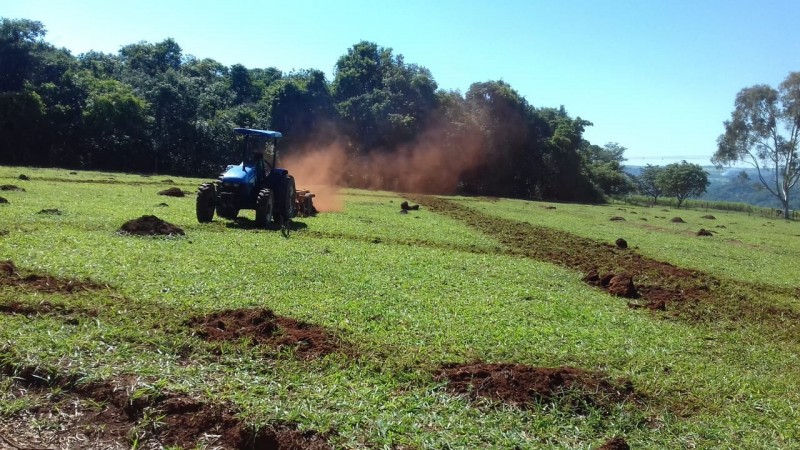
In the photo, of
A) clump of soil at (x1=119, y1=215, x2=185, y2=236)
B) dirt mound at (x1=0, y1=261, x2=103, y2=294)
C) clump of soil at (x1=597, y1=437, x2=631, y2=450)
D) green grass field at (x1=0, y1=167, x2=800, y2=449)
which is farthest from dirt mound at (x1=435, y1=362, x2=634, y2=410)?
clump of soil at (x1=119, y1=215, x2=185, y2=236)

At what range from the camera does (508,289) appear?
36.1ft

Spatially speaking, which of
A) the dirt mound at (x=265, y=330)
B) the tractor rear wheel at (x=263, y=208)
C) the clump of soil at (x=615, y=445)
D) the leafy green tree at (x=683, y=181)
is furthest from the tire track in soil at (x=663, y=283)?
the leafy green tree at (x=683, y=181)

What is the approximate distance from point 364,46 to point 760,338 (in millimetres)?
53608

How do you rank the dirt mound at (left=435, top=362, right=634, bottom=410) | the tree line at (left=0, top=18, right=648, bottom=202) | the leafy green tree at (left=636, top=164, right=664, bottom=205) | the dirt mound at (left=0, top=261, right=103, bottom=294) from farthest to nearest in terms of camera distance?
the leafy green tree at (left=636, top=164, right=664, bottom=205), the tree line at (left=0, top=18, right=648, bottom=202), the dirt mound at (left=0, top=261, right=103, bottom=294), the dirt mound at (left=435, top=362, right=634, bottom=410)

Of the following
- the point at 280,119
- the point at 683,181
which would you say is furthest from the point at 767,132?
the point at 280,119

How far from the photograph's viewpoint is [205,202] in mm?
16719

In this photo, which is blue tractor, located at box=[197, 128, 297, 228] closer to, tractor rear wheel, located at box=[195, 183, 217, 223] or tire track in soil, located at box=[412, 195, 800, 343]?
tractor rear wheel, located at box=[195, 183, 217, 223]

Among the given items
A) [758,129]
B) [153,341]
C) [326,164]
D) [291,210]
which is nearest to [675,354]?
[153,341]

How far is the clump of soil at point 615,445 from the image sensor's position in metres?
4.85

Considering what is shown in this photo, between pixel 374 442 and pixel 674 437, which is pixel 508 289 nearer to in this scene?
pixel 674 437

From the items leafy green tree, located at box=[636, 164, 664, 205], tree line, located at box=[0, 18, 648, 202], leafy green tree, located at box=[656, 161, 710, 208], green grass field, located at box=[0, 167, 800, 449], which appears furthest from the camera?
leafy green tree, located at box=[636, 164, 664, 205]

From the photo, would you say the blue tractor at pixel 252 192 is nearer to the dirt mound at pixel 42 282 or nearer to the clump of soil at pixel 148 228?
the clump of soil at pixel 148 228

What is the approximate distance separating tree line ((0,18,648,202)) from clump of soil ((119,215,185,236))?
36885 mm

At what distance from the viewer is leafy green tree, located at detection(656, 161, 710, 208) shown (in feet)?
254
